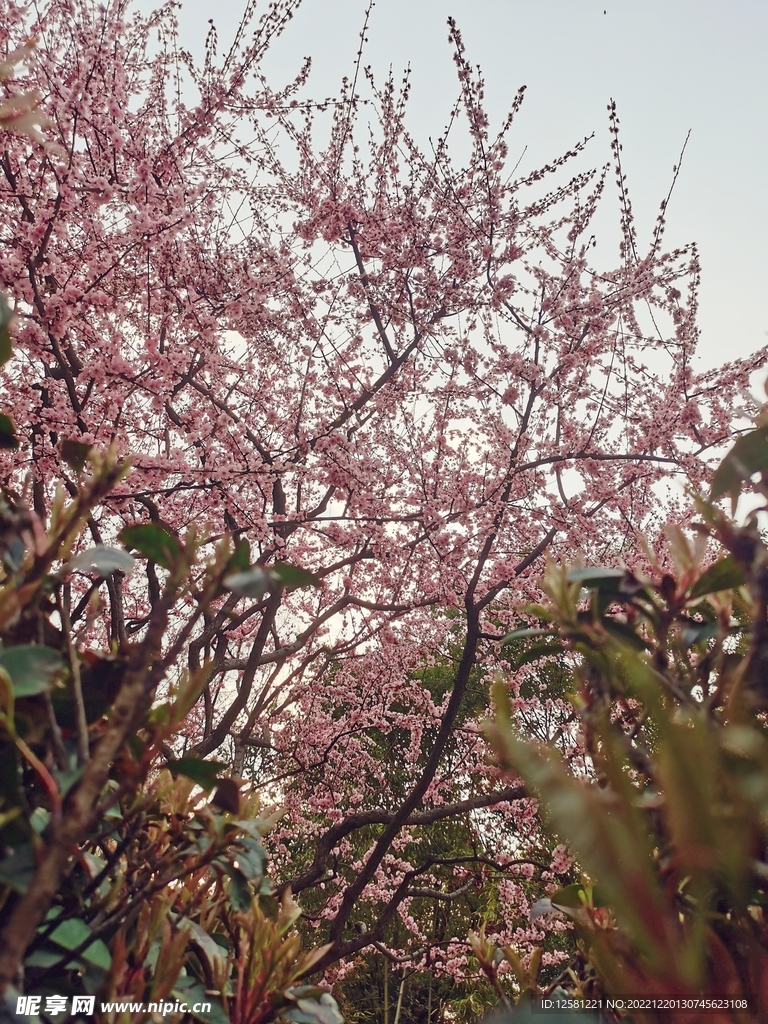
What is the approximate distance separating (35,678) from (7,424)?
367 millimetres

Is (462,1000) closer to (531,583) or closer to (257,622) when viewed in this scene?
(257,622)

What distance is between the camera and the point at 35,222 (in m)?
3.53

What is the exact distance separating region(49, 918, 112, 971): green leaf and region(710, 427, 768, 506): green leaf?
91cm

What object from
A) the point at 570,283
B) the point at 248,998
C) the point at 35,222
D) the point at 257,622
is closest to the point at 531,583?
the point at 570,283

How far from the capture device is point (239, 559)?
Answer: 0.67 m

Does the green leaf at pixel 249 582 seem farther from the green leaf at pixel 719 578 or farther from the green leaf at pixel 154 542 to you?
the green leaf at pixel 719 578

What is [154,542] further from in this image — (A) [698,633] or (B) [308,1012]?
(B) [308,1012]

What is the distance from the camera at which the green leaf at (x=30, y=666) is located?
2.07 feet

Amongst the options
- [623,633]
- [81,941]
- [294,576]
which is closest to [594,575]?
[623,633]

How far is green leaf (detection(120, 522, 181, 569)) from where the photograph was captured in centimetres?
68

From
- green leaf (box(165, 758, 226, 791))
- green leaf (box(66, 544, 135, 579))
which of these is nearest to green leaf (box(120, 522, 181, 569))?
green leaf (box(66, 544, 135, 579))

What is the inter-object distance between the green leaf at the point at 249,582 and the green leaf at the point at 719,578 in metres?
0.50

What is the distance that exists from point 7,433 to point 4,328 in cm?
19

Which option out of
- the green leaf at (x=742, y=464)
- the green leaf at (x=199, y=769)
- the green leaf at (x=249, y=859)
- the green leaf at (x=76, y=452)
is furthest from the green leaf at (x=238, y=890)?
the green leaf at (x=742, y=464)
